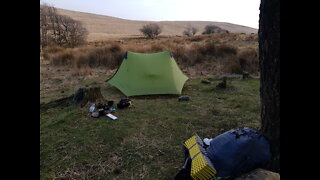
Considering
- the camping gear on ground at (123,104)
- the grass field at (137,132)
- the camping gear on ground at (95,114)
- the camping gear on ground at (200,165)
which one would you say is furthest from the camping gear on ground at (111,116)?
the camping gear on ground at (200,165)

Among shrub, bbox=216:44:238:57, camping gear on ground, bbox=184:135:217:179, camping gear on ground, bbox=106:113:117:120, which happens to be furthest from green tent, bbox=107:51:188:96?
shrub, bbox=216:44:238:57

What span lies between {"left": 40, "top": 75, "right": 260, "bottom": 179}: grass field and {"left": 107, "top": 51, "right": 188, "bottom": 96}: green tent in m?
0.28

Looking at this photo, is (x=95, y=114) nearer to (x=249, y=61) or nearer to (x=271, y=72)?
(x=271, y=72)

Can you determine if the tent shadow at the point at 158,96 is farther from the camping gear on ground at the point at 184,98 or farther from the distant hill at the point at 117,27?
the distant hill at the point at 117,27

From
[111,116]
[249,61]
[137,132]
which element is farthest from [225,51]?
[137,132]

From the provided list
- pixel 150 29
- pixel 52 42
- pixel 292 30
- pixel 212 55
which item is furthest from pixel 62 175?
pixel 150 29

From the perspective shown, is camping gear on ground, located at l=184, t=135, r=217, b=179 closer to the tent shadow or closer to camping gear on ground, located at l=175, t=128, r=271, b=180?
camping gear on ground, located at l=175, t=128, r=271, b=180

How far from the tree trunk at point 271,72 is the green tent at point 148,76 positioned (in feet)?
13.9

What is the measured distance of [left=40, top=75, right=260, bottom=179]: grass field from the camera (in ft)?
10.6

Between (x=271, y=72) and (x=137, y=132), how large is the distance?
9.03ft

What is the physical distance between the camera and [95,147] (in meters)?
3.83

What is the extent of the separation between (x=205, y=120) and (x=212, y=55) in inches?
341

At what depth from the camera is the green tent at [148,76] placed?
22.6 feet
